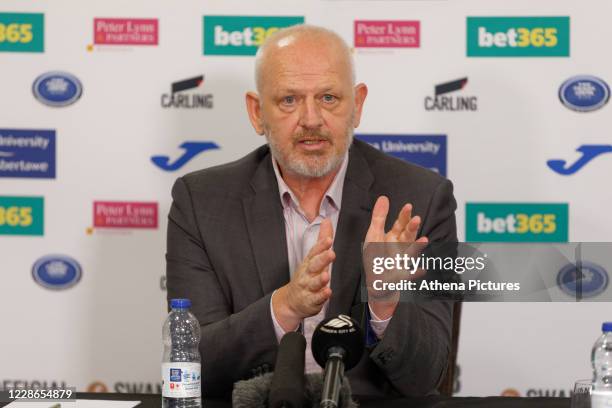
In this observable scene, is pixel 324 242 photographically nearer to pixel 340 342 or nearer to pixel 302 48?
pixel 340 342

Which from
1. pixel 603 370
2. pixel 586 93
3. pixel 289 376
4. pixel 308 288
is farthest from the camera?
pixel 586 93

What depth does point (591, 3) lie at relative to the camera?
341cm

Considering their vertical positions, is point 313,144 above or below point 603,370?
above

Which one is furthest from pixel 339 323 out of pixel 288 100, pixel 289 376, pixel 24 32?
pixel 24 32

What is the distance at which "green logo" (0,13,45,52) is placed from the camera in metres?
3.57

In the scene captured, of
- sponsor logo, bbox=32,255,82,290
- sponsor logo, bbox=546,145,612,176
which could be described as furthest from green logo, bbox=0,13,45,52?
sponsor logo, bbox=546,145,612,176

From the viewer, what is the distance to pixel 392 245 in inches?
73.0

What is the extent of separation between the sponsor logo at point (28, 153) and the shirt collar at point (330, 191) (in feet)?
4.73

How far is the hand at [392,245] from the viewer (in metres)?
1.79

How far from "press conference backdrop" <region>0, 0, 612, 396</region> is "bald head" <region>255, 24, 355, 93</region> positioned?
0.97 metres

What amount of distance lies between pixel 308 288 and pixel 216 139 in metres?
1.67

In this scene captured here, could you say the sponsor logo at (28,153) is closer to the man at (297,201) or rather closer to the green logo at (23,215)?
the green logo at (23,215)

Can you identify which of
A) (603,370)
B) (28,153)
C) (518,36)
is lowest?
(603,370)

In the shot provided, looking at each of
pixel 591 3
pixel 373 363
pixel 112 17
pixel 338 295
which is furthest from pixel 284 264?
pixel 591 3
